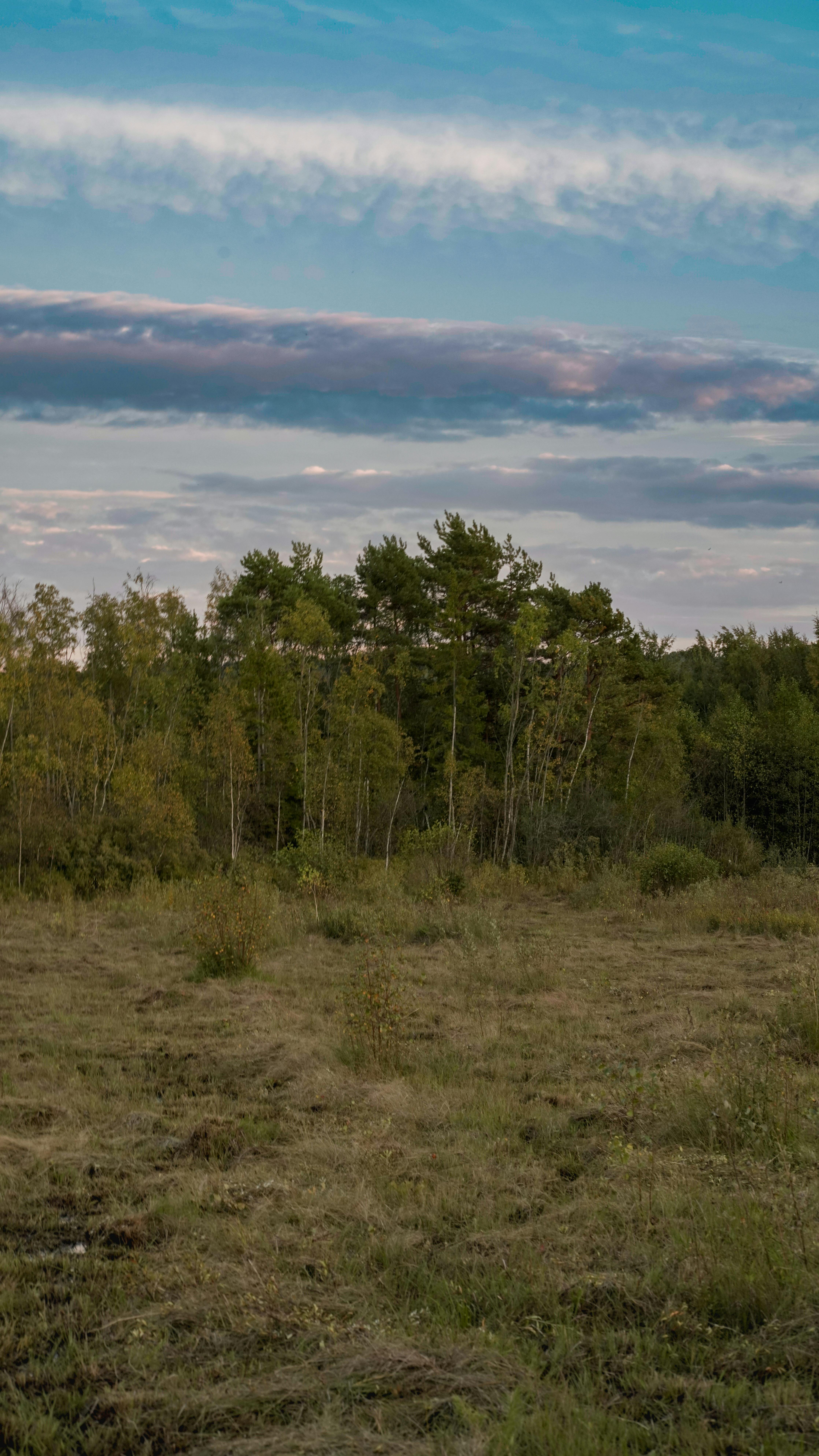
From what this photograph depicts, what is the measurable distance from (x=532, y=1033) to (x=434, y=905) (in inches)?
333

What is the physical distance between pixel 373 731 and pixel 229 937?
15.8 metres

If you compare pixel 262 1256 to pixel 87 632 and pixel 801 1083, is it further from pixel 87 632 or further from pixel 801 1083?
pixel 87 632

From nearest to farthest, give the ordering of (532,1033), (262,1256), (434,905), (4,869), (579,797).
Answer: (262,1256) < (532,1033) < (434,905) < (4,869) < (579,797)

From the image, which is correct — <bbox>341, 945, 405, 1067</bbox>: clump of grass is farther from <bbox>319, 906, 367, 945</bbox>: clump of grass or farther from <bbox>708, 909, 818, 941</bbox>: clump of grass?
<bbox>708, 909, 818, 941</bbox>: clump of grass

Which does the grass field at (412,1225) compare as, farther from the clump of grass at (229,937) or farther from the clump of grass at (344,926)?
the clump of grass at (344,926)

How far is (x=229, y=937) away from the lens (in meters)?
11.5

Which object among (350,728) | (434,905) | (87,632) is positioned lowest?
(434,905)

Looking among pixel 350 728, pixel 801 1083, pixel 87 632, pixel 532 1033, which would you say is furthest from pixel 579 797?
pixel 801 1083

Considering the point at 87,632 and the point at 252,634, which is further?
the point at 252,634

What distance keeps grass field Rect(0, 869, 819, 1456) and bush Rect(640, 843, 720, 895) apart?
10.5 meters

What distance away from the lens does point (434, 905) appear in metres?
17.0

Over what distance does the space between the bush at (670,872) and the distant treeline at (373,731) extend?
17.4 ft

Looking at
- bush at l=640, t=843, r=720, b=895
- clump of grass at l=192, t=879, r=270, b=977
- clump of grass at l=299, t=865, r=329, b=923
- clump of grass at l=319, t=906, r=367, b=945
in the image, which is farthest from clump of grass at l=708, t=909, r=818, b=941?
clump of grass at l=192, t=879, r=270, b=977

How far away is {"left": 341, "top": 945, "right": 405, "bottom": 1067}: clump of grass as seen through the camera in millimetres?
7590
